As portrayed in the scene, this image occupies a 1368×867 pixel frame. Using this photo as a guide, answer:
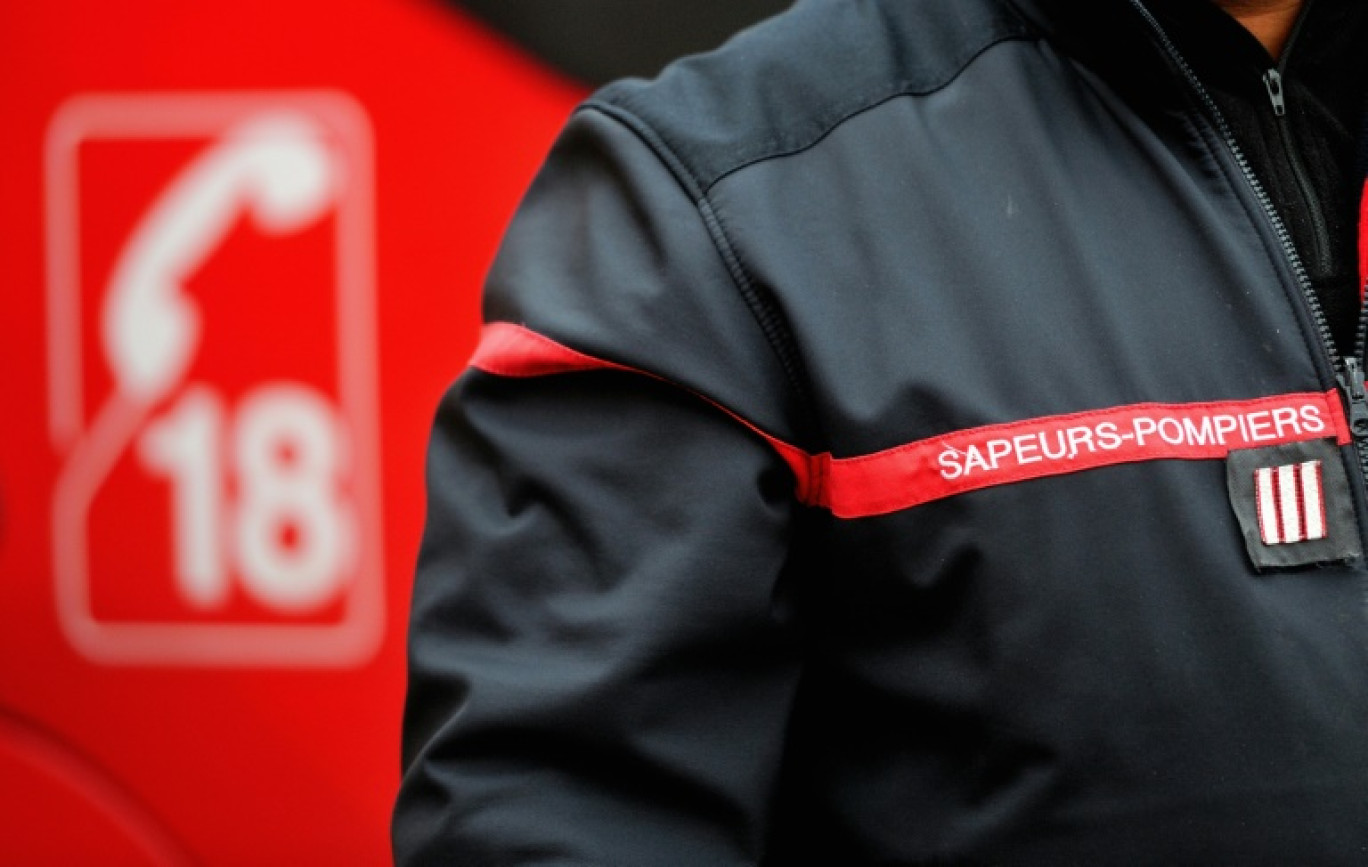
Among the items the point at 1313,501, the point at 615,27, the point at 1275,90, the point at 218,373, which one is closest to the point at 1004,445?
the point at 1313,501

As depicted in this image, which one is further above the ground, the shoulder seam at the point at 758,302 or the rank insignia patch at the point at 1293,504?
the shoulder seam at the point at 758,302

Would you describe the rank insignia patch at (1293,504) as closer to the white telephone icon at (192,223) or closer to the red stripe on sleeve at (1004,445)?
the red stripe on sleeve at (1004,445)

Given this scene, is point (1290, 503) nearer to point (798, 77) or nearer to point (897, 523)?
point (897, 523)

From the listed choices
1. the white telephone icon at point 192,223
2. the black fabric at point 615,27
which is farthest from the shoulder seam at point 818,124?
the white telephone icon at point 192,223

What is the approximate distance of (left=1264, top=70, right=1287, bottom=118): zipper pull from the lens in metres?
0.96

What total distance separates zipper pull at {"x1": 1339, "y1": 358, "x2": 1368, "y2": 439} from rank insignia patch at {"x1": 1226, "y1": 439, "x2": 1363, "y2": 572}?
0.06 ft

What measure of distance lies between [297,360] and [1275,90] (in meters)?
1.02

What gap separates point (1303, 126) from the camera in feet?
3.20

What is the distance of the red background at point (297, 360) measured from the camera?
5.36 ft

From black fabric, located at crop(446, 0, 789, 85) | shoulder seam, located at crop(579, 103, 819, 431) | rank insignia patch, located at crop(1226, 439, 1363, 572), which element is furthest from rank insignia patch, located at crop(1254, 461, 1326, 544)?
black fabric, located at crop(446, 0, 789, 85)

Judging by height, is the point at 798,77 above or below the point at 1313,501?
above

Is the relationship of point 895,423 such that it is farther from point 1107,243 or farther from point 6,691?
point 6,691

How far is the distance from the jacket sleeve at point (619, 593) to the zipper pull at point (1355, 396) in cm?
32

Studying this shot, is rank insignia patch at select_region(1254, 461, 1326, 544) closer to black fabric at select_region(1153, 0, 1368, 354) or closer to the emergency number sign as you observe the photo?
black fabric at select_region(1153, 0, 1368, 354)
